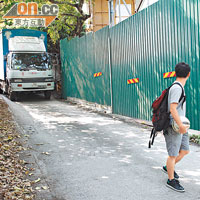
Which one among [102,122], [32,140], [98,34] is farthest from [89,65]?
[32,140]

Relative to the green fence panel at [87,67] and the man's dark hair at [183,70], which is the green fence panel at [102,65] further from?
the man's dark hair at [183,70]

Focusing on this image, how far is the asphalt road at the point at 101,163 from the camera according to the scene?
178 inches

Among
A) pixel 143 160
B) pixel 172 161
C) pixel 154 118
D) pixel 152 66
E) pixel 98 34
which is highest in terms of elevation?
pixel 98 34

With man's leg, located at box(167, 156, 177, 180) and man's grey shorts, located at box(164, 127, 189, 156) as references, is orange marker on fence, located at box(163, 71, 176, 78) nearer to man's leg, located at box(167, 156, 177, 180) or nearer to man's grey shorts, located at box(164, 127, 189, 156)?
man's grey shorts, located at box(164, 127, 189, 156)

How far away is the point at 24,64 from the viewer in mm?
16188

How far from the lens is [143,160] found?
19.9 feet

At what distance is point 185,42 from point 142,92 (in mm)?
2560

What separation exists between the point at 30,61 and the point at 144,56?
8331mm

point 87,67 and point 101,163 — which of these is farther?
point 87,67

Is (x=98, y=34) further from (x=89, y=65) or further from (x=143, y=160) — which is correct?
(x=143, y=160)

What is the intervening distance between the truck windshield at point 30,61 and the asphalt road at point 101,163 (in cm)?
664

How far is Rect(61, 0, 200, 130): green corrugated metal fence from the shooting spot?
741cm

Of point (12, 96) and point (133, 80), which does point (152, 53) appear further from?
point (12, 96)

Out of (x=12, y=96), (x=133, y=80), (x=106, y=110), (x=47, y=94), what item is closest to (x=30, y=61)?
(x=12, y=96)
